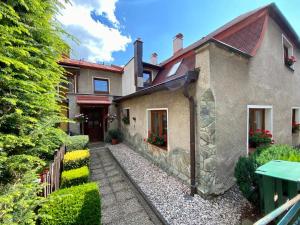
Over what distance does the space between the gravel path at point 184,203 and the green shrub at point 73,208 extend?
159 centimetres

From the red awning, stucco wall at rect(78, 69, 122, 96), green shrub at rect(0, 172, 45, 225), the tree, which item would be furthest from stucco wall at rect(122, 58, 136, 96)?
green shrub at rect(0, 172, 45, 225)

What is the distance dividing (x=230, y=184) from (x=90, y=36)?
14981mm

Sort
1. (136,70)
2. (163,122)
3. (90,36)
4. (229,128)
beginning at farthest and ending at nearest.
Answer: (90,36)
(136,70)
(163,122)
(229,128)

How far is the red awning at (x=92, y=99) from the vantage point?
1003 centimetres

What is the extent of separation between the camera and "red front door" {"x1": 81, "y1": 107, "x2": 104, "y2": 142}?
1109cm

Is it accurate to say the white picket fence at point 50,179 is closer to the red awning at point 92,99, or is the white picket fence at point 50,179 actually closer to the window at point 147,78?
the red awning at point 92,99

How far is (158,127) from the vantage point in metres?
6.20

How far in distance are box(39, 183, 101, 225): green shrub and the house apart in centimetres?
255

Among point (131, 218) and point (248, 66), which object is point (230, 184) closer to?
point (131, 218)

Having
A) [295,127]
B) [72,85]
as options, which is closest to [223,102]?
[295,127]

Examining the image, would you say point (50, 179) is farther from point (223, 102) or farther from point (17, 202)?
point (223, 102)

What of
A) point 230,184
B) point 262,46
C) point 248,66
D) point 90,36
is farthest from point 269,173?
point 90,36

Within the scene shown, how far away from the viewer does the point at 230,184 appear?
3.90 m

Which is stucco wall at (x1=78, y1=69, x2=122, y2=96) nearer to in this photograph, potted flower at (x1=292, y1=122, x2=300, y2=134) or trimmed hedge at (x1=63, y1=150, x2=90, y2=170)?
trimmed hedge at (x1=63, y1=150, x2=90, y2=170)
